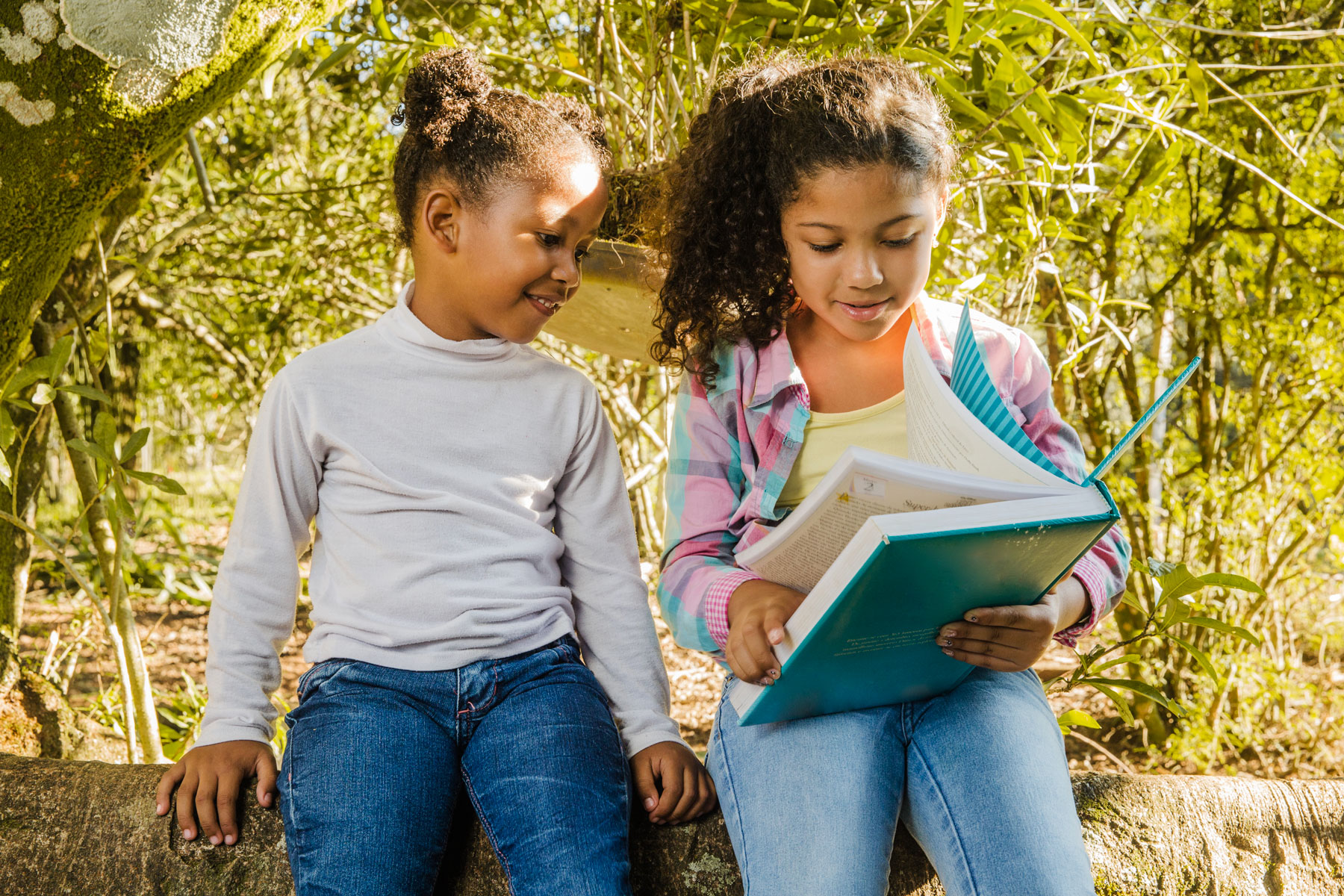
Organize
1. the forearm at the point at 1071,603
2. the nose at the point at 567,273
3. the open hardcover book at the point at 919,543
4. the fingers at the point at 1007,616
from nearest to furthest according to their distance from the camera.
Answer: the open hardcover book at the point at 919,543 → the fingers at the point at 1007,616 → the forearm at the point at 1071,603 → the nose at the point at 567,273

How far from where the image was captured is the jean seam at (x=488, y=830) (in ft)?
3.48

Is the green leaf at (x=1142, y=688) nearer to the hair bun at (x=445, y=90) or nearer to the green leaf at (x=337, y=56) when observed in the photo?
the hair bun at (x=445, y=90)

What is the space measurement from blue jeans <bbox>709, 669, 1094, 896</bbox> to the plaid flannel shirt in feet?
0.60

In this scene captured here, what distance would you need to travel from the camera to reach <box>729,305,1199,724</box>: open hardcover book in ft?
2.71

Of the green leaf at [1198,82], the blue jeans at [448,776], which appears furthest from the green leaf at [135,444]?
the green leaf at [1198,82]

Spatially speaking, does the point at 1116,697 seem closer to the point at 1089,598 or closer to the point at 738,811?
the point at 1089,598

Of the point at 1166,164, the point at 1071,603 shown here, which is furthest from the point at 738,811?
the point at 1166,164

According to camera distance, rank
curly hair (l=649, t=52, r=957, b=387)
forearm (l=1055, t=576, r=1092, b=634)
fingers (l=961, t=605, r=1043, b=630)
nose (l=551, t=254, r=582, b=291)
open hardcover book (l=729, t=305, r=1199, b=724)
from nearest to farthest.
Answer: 1. open hardcover book (l=729, t=305, r=1199, b=724)
2. fingers (l=961, t=605, r=1043, b=630)
3. forearm (l=1055, t=576, r=1092, b=634)
4. curly hair (l=649, t=52, r=957, b=387)
5. nose (l=551, t=254, r=582, b=291)

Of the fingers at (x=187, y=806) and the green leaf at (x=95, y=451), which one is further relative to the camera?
the green leaf at (x=95, y=451)

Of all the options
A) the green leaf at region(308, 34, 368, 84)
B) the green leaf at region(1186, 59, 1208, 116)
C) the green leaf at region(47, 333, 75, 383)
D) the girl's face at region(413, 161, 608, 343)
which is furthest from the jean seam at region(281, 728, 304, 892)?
the green leaf at region(1186, 59, 1208, 116)

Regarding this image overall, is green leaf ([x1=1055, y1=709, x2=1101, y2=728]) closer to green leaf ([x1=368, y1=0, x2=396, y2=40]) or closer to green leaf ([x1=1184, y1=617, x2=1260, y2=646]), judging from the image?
green leaf ([x1=1184, y1=617, x2=1260, y2=646])

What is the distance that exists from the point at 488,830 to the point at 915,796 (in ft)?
1.62

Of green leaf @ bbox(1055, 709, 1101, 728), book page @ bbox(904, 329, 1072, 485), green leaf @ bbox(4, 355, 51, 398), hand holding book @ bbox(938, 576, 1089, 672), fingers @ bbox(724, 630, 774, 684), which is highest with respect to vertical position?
book page @ bbox(904, 329, 1072, 485)

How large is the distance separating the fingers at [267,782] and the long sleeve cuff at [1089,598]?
0.96 meters
